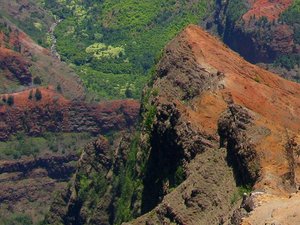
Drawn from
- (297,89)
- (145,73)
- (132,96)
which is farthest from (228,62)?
(145,73)

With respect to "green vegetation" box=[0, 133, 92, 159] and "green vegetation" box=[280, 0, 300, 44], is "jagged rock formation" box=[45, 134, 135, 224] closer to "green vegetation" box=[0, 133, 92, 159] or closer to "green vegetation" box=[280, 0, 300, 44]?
"green vegetation" box=[0, 133, 92, 159]

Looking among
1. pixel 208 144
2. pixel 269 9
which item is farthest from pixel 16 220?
pixel 269 9

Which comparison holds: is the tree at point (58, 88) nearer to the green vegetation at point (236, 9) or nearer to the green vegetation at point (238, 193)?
the green vegetation at point (236, 9)

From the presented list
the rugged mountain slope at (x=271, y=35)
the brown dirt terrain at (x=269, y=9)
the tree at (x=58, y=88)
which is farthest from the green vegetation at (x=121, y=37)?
the tree at (x=58, y=88)

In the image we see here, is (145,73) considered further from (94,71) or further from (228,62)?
(228,62)

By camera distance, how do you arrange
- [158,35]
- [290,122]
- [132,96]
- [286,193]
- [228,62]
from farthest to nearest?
[158,35] < [132,96] < [228,62] < [290,122] < [286,193]

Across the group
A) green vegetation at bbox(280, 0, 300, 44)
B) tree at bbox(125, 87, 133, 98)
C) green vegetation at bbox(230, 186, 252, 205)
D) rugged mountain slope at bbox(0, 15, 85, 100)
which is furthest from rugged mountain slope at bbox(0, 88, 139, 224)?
green vegetation at bbox(230, 186, 252, 205)
